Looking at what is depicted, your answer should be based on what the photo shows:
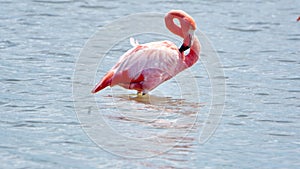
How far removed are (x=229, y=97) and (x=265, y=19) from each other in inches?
145

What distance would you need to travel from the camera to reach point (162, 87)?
7.87 m

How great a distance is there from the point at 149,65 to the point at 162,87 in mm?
673

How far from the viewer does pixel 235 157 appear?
558 cm

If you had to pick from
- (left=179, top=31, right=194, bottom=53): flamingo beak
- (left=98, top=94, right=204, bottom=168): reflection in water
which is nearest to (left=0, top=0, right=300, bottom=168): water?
(left=98, top=94, right=204, bottom=168): reflection in water

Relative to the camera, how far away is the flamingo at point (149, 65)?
23.4 ft

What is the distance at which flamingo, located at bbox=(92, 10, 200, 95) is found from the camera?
7145mm

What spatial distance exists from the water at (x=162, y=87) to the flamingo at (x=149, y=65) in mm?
197

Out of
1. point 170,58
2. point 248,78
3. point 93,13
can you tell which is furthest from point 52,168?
point 93,13

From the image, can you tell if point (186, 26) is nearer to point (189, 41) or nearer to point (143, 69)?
point (189, 41)

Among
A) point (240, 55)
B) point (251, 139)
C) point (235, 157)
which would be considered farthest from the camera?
point (240, 55)

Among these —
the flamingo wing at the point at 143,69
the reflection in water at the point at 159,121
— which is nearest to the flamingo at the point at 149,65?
the flamingo wing at the point at 143,69

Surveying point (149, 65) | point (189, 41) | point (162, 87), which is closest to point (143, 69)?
point (149, 65)

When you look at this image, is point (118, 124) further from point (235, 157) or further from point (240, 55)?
point (240, 55)

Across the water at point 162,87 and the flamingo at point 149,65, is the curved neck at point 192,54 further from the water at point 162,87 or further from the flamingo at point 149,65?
the water at point 162,87
